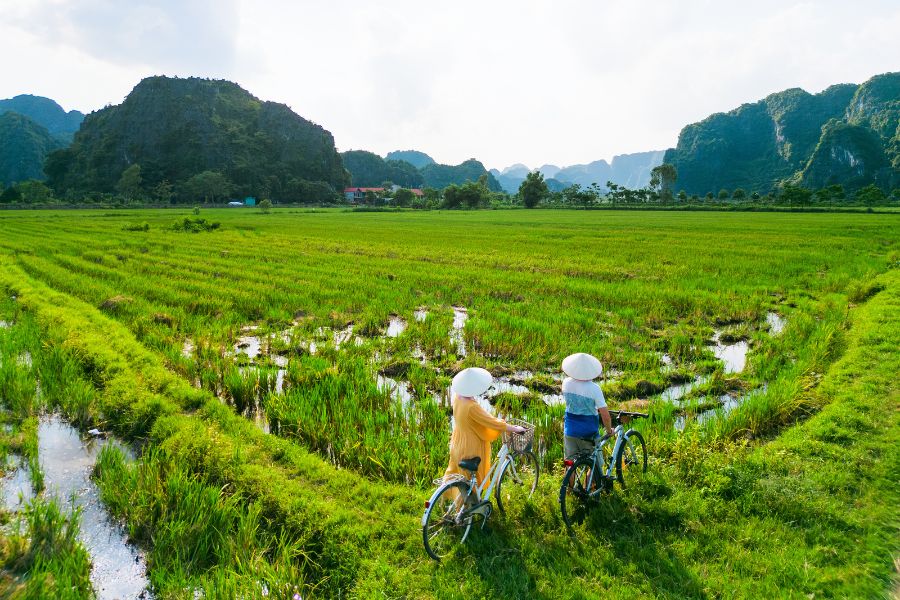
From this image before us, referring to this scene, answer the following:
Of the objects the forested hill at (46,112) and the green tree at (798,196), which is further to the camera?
the forested hill at (46,112)

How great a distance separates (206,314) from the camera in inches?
435

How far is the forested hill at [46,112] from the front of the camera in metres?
190

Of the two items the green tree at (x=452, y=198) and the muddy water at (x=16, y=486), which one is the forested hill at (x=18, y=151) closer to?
the green tree at (x=452, y=198)

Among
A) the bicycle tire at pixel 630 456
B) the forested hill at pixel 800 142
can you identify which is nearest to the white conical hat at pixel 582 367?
the bicycle tire at pixel 630 456

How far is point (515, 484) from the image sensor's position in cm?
443

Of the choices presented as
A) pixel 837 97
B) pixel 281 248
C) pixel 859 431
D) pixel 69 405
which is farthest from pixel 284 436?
pixel 837 97

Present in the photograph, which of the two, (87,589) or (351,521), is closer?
(87,589)

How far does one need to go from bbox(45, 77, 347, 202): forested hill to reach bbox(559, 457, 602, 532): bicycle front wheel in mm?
106610

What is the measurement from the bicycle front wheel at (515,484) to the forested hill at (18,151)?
159 meters

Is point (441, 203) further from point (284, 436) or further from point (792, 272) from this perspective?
point (284, 436)

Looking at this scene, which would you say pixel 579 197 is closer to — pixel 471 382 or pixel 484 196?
pixel 484 196

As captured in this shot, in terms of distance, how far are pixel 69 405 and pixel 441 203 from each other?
285 ft

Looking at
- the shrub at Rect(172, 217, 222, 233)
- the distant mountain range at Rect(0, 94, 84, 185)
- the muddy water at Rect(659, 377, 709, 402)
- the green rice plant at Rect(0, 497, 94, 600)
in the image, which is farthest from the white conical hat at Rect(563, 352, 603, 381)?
the distant mountain range at Rect(0, 94, 84, 185)

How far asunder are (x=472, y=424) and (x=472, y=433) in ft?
0.26
